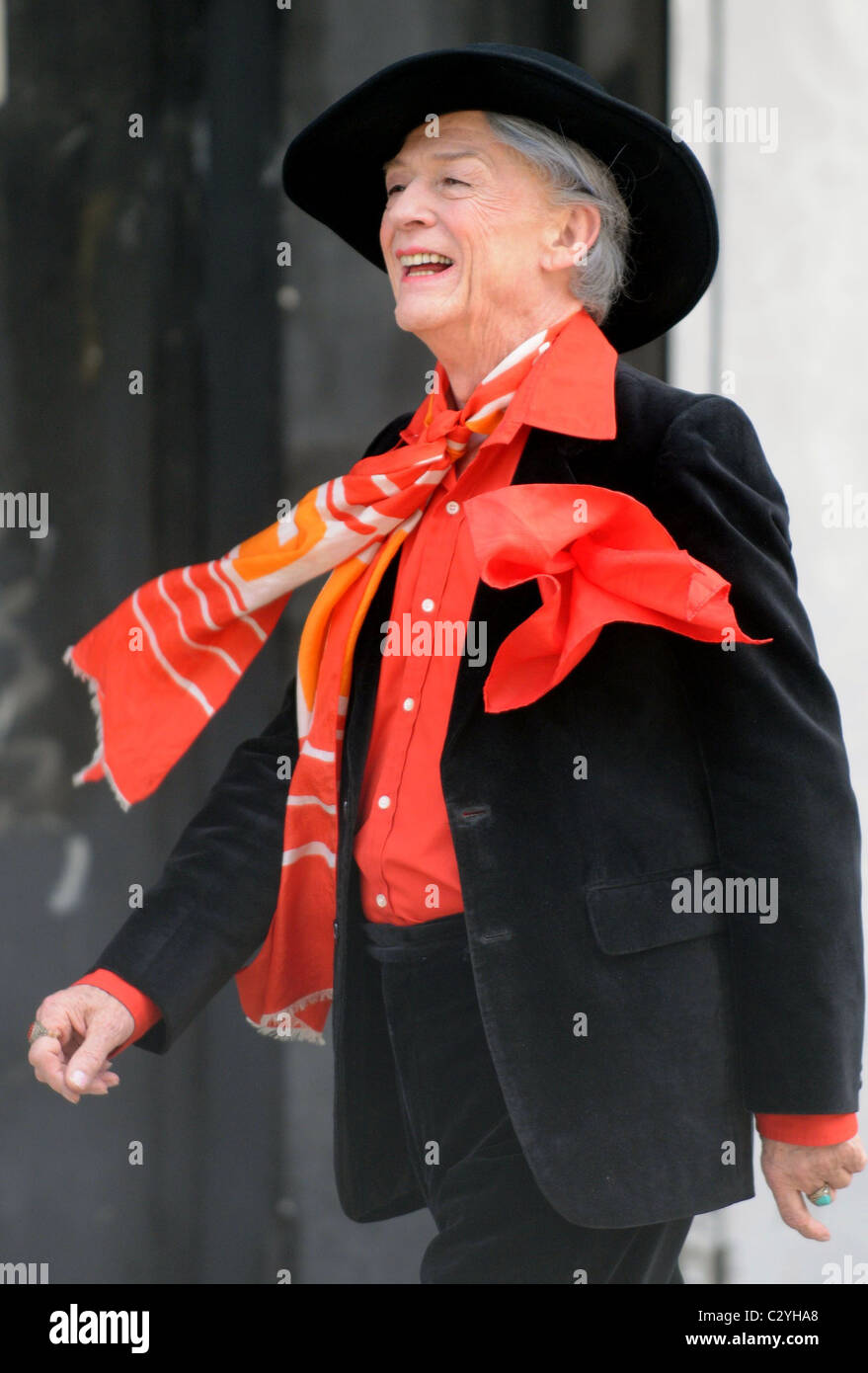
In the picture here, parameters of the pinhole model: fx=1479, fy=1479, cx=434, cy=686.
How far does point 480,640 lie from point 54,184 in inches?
72.0

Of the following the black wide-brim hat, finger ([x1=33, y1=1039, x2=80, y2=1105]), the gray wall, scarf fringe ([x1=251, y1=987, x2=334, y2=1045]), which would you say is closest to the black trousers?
scarf fringe ([x1=251, y1=987, x2=334, y2=1045])

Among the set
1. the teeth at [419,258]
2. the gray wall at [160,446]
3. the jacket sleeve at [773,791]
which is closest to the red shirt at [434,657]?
the jacket sleeve at [773,791]

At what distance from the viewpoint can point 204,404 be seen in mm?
3223

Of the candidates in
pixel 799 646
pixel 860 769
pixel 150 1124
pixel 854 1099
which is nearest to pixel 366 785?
pixel 799 646

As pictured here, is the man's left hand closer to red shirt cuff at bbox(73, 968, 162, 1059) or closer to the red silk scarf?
the red silk scarf

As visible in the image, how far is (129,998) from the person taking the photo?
220cm

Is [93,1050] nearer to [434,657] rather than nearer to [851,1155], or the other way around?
[434,657]

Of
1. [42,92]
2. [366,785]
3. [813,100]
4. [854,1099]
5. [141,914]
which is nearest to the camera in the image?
[854,1099]

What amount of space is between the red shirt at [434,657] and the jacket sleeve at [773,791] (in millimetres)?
102

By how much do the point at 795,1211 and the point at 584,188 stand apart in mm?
1415

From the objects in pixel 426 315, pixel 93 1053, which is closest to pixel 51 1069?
pixel 93 1053

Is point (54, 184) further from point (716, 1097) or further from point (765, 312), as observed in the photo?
point (716, 1097)

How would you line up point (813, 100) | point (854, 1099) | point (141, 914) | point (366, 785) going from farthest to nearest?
point (813, 100)
point (141, 914)
point (366, 785)
point (854, 1099)

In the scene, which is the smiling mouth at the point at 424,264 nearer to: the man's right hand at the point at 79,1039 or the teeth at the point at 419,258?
the teeth at the point at 419,258
